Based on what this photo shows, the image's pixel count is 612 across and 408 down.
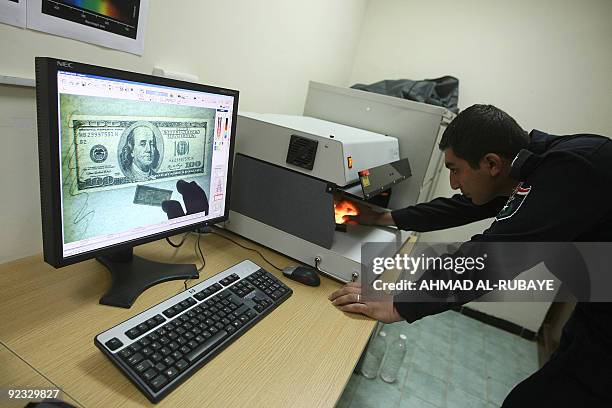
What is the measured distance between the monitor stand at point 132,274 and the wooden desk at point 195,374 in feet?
0.06

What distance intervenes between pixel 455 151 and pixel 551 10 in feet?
5.99

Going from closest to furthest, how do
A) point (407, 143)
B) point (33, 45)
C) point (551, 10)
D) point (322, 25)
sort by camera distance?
1. point (33, 45)
2. point (407, 143)
3. point (322, 25)
4. point (551, 10)

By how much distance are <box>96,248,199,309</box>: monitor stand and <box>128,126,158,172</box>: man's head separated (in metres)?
0.23

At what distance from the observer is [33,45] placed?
71 cm

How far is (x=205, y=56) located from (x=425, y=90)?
1.32m

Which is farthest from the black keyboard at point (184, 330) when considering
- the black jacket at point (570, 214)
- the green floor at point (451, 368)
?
the green floor at point (451, 368)

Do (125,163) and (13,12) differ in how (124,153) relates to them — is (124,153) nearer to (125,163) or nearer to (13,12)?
(125,163)

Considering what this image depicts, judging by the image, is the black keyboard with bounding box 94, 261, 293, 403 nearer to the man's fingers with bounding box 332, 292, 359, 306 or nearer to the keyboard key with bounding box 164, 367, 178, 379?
the keyboard key with bounding box 164, 367, 178, 379

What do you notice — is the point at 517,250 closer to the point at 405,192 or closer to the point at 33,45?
the point at 405,192

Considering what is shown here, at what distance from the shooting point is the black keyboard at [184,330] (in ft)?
1.86

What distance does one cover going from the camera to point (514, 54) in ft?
7.34

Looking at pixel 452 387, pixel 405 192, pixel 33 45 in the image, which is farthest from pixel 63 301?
pixel 452 387

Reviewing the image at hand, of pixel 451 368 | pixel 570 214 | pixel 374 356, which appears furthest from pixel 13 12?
pixel 451 368

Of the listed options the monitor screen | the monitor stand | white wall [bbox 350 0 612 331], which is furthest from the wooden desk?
white wall [bbox 350 0 612 331]
